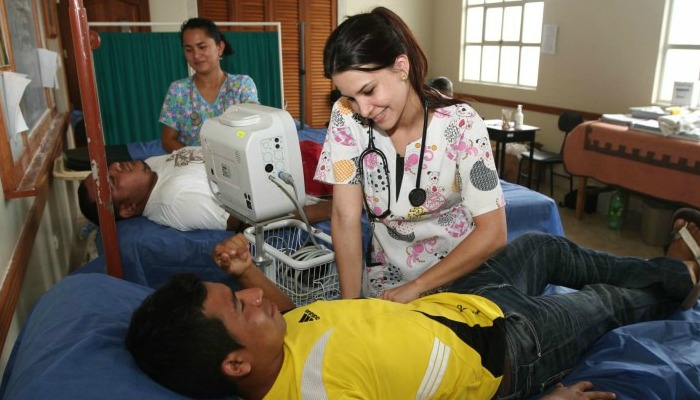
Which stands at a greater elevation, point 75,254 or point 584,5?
point 584,5

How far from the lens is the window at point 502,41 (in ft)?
17.5

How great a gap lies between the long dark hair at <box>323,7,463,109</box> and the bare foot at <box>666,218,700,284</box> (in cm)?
106

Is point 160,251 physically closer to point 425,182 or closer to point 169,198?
point 169,198

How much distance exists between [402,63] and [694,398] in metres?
1.01

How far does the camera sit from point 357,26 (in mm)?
1175

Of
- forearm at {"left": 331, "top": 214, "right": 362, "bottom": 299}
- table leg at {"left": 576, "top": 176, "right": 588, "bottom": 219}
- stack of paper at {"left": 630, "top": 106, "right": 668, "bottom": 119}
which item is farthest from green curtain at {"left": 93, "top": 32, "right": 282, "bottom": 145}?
forearm at {"left": 331, "top": 214, "right": 362, "bottom": 299}

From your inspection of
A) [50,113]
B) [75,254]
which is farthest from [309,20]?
[75,254]

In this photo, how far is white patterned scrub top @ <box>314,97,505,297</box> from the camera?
4.39ft

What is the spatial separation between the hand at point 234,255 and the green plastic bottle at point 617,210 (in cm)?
356

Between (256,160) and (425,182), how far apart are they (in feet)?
1.51

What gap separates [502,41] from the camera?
5.70m

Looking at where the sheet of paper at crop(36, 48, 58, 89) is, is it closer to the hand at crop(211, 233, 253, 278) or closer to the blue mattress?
the blue mattress

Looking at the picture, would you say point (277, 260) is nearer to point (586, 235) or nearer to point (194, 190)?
point (194, 190)

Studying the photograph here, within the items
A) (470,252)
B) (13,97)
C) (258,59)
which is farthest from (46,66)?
(470,252)
